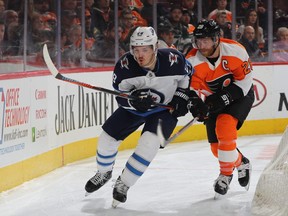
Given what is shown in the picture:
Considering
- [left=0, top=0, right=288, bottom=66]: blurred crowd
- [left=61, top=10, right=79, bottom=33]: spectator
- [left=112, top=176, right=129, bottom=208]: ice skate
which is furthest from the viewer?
[left=61, top=10, right=79, bottom=33]: spectator

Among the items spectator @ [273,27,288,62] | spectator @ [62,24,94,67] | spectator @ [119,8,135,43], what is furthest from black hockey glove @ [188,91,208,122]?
spectator @ [273,27,288,62]

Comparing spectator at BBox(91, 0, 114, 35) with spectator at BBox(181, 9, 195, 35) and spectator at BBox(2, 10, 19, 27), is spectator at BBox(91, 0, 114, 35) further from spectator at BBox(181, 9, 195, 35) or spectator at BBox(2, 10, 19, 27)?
spectator at BBox(2, 10, 19, 27)

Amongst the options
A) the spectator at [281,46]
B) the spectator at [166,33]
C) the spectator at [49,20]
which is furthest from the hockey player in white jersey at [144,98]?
the spectator at [281,46]

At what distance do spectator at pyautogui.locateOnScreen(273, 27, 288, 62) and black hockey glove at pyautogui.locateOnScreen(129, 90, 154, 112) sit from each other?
4.29 m

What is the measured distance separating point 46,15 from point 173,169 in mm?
1560

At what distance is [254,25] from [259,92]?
0.79 m

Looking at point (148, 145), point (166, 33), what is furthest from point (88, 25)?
point (148, 145)

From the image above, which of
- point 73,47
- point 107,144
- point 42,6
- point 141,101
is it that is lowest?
point 107,144

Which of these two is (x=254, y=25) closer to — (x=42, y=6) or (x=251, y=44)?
(x=251, y=44)

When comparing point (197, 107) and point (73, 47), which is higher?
point (73, 47)

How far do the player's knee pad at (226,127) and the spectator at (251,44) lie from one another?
379 cm

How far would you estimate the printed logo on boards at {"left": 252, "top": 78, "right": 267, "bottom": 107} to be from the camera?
795 centimetres

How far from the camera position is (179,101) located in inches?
168

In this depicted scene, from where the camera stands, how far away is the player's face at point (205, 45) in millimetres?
4316
